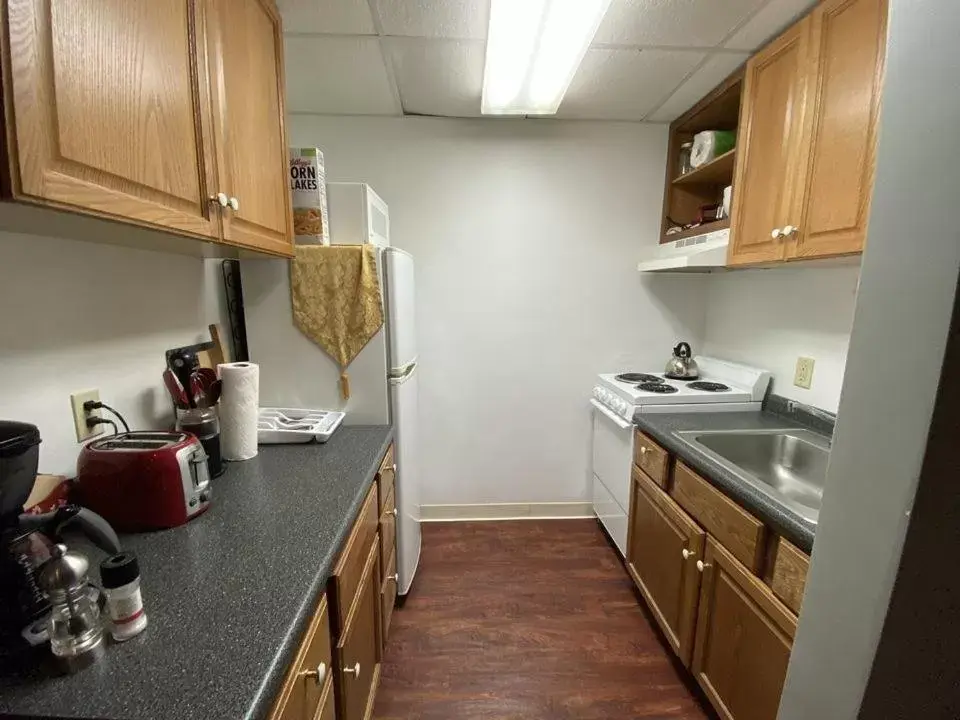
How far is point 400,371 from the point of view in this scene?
172 cm

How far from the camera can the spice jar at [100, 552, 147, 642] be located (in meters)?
0.60

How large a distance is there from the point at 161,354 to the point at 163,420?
0.71 feet

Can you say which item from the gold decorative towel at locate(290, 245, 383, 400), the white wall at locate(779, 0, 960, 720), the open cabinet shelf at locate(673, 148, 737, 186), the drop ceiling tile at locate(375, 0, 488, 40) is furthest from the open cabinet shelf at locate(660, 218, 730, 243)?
the gold decorative towel at locate(290, 245, 383, 400)

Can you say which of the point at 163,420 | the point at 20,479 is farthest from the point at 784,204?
the point at 163,420

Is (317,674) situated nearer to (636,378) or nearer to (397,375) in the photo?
(397,375)

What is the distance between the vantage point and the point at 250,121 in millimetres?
1196

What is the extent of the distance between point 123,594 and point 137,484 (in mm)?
369

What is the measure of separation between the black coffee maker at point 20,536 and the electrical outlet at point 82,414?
1.56 feet

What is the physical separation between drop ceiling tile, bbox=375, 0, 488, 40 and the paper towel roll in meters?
1.27

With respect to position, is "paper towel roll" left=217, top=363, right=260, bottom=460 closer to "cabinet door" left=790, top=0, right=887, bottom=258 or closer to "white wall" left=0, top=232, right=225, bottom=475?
"white wall" left=0, top=232, right=225, bottom=475

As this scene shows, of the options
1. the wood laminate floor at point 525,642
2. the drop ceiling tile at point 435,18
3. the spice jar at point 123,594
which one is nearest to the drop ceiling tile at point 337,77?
the drop ceiling tile at point 435,18

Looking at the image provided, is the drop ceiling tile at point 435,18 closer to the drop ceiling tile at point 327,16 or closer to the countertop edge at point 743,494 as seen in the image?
the drop ceiling tile at point 327,16

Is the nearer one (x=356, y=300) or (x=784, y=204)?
(x=784, y=204)

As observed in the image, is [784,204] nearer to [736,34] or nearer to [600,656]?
[736,34]
